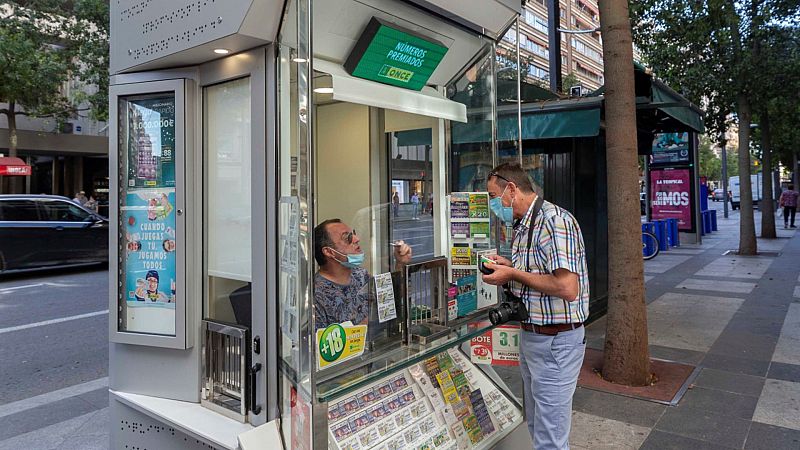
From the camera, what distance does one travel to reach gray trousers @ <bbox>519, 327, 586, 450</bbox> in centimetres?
256

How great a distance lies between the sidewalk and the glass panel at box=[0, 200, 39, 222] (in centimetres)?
1111

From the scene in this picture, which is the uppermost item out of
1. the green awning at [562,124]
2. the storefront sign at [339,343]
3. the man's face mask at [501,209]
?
the green awning at [562,124]

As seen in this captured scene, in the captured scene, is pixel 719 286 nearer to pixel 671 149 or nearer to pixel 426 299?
pixel 671 149

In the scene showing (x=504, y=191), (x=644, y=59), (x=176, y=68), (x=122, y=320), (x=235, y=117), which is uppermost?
(x=644, y=59)

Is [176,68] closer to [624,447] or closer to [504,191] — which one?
[504,191]

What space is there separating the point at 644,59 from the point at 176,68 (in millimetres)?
14098

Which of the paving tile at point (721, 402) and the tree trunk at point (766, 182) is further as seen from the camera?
the tree trunk at point (766, 182)

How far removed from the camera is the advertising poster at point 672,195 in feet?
52.0

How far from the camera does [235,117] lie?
Answer: 2.60m

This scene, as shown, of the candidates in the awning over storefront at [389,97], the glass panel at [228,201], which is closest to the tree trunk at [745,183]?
the awning over storefront at [389,97]

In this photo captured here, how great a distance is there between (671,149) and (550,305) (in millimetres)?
15830

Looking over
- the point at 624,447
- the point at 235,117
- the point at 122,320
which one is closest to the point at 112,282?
the point at 122,320

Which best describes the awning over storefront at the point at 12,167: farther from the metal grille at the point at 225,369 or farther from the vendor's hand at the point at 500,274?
the vendor's hand at the point at 500,274

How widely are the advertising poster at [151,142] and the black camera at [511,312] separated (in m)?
1.84
